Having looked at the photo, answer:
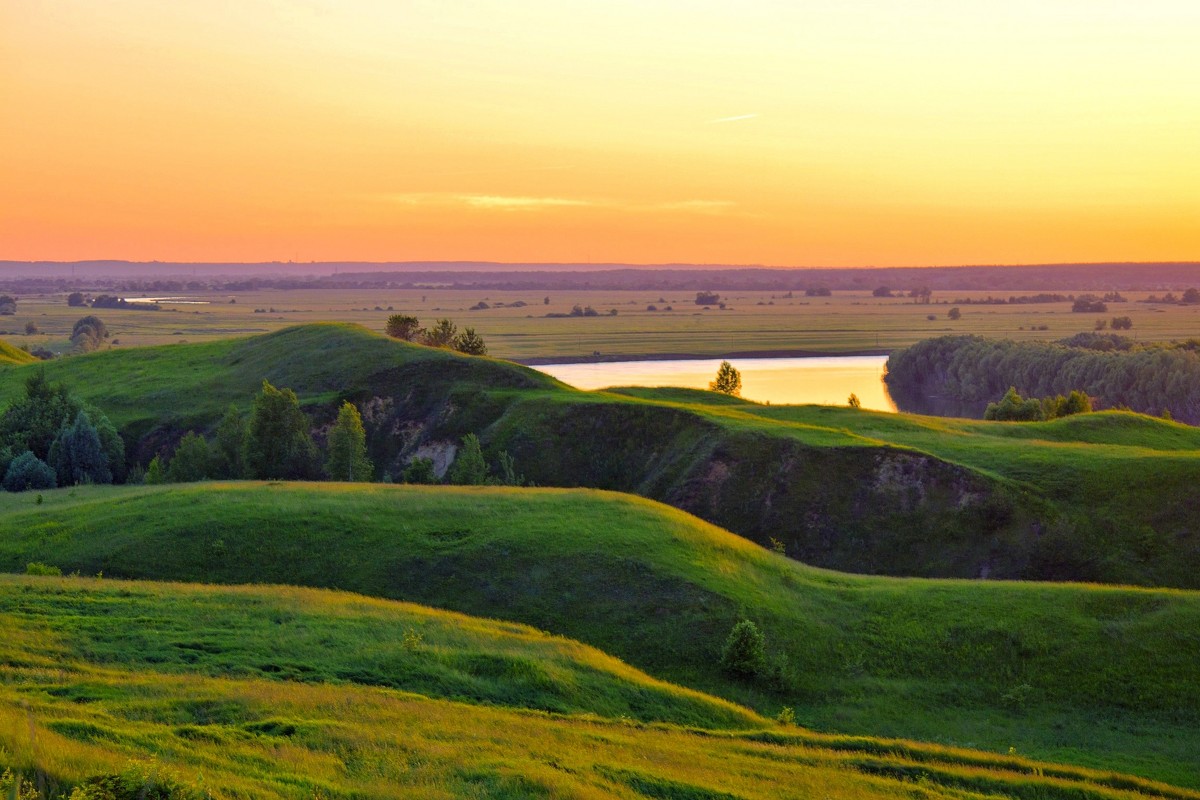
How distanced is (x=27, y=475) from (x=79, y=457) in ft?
16.3

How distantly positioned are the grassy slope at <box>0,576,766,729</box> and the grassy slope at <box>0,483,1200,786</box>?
15.4 ft

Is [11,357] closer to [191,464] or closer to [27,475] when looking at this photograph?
[27,475]

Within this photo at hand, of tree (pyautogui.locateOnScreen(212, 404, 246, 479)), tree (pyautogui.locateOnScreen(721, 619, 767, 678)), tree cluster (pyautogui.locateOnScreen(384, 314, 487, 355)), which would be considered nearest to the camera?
tree (pyautogui.locateOnScreen(721, 619, 767, 678))

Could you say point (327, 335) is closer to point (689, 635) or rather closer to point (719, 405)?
point (719, 405)

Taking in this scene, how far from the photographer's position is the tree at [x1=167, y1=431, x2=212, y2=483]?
6556 cm

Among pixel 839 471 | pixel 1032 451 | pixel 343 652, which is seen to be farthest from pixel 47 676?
pixel 1032 451

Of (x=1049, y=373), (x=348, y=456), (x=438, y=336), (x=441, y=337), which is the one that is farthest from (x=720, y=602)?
(x=1049, y=373)

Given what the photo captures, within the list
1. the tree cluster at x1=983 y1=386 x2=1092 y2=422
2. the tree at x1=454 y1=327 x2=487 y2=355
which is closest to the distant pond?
the tree at x1=454 y1=327 x2=487 y2=355

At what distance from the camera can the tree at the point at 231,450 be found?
218ft

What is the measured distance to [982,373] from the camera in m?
161

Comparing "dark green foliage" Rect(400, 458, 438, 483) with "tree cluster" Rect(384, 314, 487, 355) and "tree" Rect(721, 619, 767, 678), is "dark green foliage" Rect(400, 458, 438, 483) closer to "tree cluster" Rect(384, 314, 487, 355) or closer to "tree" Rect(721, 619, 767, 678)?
"tree" Rect(721, 619, 767, 678)

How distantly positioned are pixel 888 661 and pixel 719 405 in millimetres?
55240

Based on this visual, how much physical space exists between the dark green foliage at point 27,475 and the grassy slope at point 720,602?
73.4ft

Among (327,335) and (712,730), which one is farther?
(327,335)
